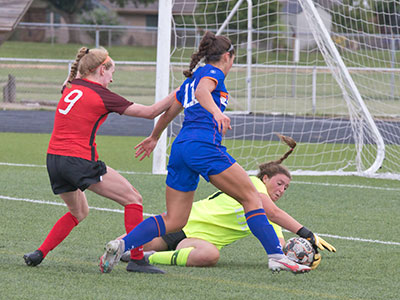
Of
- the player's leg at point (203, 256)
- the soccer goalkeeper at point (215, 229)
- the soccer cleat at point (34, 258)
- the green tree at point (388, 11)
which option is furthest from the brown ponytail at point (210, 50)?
the green tree at point (388, 11)

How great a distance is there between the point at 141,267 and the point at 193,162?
889 mm

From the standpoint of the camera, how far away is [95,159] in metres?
5.42

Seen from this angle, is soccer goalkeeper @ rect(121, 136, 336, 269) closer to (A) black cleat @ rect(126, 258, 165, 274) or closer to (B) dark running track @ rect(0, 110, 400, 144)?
(A) black cleat @ rect(126, 258, 165, 274)

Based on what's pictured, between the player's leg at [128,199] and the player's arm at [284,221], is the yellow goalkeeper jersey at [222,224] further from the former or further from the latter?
the player's leg at [128,199]

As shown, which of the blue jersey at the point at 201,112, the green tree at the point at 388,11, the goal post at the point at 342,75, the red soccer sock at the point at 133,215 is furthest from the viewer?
the green tree at the point at 388,11

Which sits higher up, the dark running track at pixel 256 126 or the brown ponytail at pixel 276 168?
the brown ponytail at pixel 276 168

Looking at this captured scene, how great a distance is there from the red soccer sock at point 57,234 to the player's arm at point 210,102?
4.49 ft

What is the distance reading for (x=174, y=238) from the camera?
6.12 m

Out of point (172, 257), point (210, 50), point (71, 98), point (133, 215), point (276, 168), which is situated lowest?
point (172, 257)

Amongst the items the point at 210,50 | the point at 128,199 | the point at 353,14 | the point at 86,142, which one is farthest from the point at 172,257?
the point at 353,14

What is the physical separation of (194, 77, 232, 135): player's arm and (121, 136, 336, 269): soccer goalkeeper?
3.58ft

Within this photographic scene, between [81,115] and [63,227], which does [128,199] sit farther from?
[81,115]

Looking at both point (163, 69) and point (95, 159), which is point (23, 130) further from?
point (95, 159)

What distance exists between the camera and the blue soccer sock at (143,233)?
521cm
